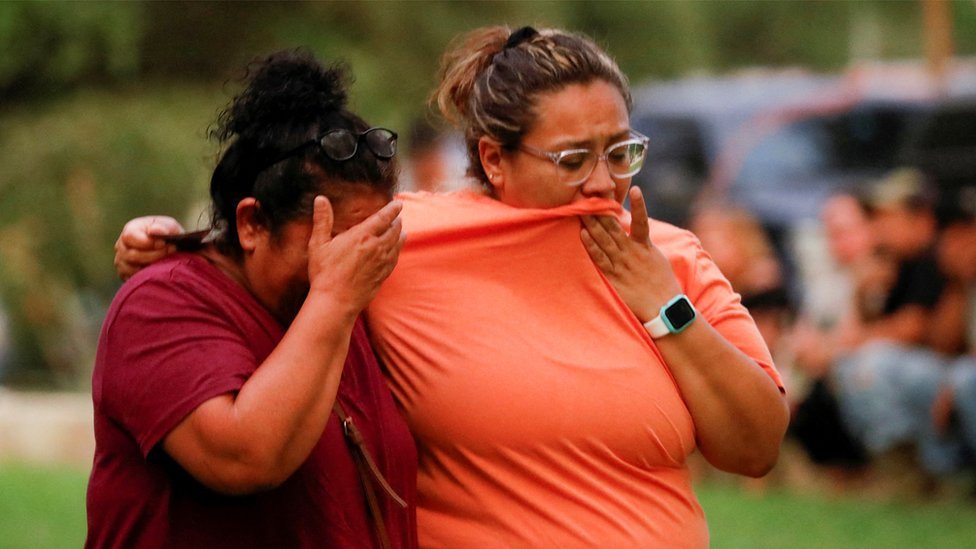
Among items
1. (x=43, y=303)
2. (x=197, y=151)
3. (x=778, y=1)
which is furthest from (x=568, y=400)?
(x=778, y=1)

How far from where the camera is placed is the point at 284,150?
9.26 ft

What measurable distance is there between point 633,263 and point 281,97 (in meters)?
0.84

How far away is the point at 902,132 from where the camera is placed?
10023 mm

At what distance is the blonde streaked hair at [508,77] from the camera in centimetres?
316

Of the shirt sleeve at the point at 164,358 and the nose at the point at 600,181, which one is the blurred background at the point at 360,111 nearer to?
the nose at the point at 600,181

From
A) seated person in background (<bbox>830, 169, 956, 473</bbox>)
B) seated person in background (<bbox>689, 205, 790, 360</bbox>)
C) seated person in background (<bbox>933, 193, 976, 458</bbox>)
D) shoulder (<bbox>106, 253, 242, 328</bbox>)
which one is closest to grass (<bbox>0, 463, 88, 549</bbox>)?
seated person in background (<bbox>689, 205, 790, 360</bbox>)

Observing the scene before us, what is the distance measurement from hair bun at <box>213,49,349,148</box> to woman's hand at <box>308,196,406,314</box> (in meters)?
0.21

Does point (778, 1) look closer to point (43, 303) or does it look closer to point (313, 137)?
point (43, 303)

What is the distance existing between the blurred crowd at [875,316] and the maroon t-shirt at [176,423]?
5909mm

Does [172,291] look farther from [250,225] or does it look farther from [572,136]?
[572,136]

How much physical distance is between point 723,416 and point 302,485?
0.92 meters

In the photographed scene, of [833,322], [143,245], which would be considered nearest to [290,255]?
[143,245]

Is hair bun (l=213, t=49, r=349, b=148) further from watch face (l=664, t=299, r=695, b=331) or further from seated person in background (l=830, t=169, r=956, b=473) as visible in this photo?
seated person in background (l=830, t=169, r=956, b=473)

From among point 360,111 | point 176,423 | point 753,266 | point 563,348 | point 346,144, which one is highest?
point 346,144
